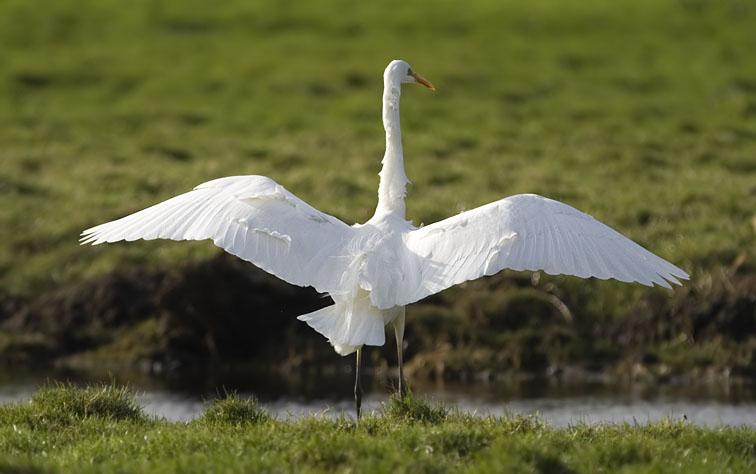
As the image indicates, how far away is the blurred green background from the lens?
728 inches

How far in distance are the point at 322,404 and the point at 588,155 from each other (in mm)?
11444

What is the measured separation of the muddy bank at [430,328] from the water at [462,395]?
554 millimetres

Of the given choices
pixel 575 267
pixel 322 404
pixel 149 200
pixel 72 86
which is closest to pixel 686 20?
pixel 72 86

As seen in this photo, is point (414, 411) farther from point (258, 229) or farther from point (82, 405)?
point (82, 405)

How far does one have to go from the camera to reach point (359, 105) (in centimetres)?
2864

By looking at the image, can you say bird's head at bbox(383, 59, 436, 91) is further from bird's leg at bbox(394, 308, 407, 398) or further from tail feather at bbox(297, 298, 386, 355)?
tail feather at bbox(297, 298, 386, 355)

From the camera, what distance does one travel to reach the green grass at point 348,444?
21.6ft

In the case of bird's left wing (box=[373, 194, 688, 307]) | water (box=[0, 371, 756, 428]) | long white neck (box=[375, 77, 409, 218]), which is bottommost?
water (box=[0, 371, 756, 428])

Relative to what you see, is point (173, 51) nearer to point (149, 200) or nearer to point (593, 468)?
point (149, 200)

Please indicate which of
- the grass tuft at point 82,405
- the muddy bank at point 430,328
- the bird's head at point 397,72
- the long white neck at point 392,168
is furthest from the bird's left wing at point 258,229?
the muddy bank at point 430,328

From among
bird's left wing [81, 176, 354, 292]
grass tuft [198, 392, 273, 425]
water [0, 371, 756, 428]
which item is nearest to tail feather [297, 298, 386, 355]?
bird's left wing [81, 176, 354, 292]

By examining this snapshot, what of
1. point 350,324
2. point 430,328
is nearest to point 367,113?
point 430,328

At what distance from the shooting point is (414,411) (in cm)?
795

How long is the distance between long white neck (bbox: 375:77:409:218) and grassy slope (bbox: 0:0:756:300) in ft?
22.1
